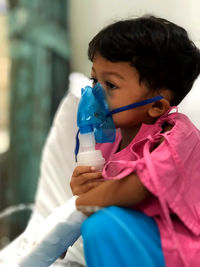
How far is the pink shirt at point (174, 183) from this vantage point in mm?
832

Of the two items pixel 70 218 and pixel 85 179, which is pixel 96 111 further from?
pixel 70 218

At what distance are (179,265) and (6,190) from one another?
1.54 metres

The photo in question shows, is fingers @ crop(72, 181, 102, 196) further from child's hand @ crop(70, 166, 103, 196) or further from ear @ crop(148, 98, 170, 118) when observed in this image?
ear @ crop(148, 98, 170, 118)

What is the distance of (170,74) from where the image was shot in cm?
100

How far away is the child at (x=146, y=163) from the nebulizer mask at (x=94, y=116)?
15 millimetres

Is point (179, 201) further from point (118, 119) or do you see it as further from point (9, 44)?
point (9, 44)

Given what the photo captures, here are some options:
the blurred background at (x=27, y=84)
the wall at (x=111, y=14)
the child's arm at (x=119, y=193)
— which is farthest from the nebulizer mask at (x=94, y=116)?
the blurred background at (x=27, y=84)

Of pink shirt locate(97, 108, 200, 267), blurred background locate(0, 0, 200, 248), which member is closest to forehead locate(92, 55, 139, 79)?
pink shirt locate(97, 108, 200, 267)

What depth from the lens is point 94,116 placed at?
1.00 metres

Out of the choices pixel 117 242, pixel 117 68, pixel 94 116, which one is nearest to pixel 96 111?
pixel 94 116

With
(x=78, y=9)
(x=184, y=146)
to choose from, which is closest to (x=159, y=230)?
(x=184, y=146)

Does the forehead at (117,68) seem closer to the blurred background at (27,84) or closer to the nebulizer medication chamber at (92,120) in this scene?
the nebulizer medication chamber at (92,120)

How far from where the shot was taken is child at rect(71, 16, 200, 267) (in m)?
0.81

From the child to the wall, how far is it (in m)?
0.20
